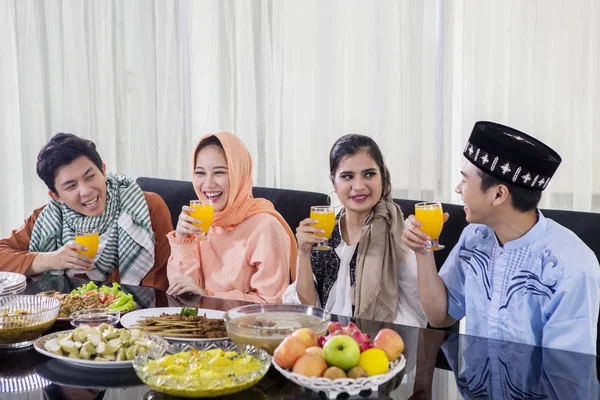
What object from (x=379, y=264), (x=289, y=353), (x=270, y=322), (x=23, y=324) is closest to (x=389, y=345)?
(x=289, y=353)

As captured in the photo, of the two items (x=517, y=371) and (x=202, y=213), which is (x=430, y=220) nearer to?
(x=517, y=371)

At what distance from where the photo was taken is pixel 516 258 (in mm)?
1966

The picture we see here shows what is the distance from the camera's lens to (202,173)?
112 inches

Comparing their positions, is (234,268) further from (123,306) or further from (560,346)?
(560,346)

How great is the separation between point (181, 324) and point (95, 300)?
0.42 meters

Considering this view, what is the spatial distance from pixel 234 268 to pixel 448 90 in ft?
4.99

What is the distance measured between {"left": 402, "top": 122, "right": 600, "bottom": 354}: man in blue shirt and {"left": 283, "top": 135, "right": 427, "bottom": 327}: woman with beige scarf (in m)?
0.29

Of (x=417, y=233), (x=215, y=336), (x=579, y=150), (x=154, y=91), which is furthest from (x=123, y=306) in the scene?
(x=154, y=91)

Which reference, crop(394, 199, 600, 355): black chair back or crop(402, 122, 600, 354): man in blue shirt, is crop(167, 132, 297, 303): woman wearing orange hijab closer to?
crop(394, 199, 600, 355): black chair back

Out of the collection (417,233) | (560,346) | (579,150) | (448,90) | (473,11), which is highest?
(473,11)

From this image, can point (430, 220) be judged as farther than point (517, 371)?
Yes

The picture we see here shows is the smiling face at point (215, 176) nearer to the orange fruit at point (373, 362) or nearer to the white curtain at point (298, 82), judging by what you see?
the white curtain at point (298, 82)

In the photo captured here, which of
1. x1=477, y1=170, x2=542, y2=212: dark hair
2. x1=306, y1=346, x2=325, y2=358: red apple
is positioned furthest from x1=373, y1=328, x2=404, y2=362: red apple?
x1=477, y1=170, x2=542, y2=212: dark hair

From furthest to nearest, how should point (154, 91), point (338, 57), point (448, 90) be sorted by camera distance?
point (154, 91) < point (338, 57) < point (448, 90)
